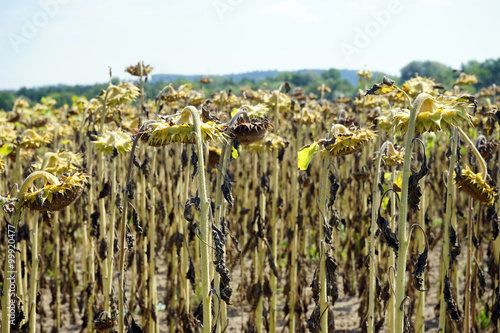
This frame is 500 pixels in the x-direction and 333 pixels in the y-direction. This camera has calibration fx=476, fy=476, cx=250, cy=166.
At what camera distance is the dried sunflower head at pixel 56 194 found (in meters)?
1.88

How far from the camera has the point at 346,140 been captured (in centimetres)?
204

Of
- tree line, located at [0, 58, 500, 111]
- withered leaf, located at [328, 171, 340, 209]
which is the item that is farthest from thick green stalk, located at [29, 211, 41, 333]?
tree line, located at [0, 58, 500, 111]

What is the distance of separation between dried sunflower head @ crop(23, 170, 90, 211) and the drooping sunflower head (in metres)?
1.06

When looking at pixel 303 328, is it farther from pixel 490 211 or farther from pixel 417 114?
pixel 417 114

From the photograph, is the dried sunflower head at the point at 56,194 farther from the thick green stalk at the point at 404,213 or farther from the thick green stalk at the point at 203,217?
the thick green stalk at the point at 404,213

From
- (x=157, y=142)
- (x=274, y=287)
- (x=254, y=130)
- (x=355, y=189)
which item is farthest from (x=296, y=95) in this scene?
(x=157, y=142)

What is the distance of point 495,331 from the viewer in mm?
3115

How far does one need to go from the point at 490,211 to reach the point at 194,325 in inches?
83.9

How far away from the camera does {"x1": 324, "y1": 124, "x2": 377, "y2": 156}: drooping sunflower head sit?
202 cm

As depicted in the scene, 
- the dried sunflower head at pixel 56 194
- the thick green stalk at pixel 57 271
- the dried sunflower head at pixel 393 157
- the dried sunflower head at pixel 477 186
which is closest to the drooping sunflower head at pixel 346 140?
the dried sunflower head at pixel 393 157

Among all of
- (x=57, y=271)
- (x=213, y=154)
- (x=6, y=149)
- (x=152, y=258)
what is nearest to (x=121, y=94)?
(x=213, y=154)

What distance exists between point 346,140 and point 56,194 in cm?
121

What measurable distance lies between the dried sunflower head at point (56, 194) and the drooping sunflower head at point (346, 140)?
1057mm

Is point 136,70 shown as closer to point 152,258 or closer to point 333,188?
point 152,258
